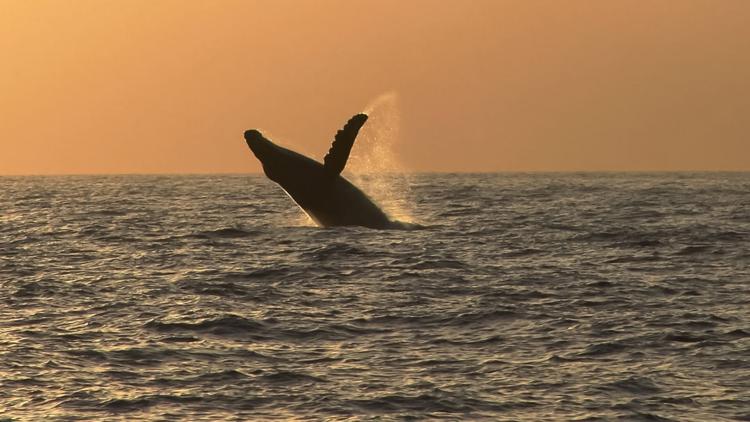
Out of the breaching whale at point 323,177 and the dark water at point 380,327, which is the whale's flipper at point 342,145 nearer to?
the breaching whale at point 323,177

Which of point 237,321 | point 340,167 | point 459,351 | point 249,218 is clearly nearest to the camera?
point 459,351

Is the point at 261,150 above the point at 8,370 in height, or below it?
above

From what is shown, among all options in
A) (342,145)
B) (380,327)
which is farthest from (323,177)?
(380,327)

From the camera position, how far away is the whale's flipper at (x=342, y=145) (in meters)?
25.4

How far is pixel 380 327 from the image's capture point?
56.8ft

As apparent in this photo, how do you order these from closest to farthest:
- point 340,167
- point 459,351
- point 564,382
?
point 564,382
point 459,351
point 340,167

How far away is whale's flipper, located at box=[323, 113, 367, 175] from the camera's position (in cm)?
2544

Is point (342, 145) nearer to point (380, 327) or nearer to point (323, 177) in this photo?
point (323, 177)

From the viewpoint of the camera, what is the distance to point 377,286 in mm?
21406

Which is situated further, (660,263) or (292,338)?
(660,263)

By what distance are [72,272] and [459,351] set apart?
1169 cm

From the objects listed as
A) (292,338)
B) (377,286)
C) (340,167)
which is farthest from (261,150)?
(292,338)

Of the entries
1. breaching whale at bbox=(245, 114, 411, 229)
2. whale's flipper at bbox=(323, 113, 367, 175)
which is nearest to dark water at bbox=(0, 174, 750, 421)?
breaching whale at bbox=(245, 114, 411, 229)

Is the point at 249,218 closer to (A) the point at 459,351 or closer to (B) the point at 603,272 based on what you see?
(B) the point at 603,272
